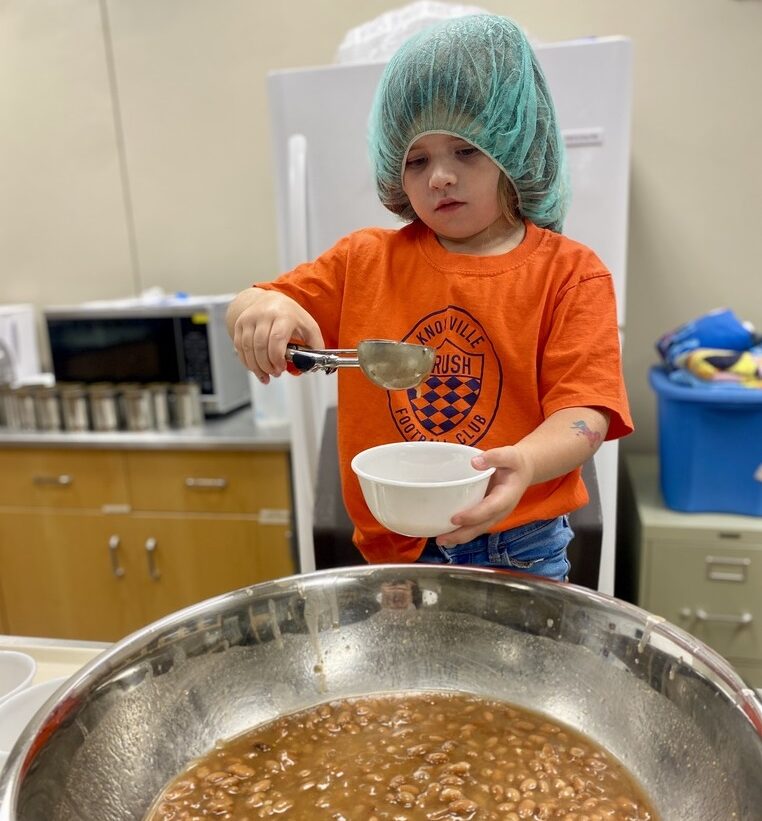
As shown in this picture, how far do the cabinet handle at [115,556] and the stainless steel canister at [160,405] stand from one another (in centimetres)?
38

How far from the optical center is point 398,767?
700 millimetres

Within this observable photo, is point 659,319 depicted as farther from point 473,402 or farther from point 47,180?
point 47,180

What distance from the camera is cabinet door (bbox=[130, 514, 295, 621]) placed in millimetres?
2148

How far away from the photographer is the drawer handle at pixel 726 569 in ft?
5.98

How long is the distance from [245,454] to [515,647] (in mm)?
1401

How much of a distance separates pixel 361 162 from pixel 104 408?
45.4 inches

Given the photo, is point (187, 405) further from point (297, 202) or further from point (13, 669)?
point (13, 669)

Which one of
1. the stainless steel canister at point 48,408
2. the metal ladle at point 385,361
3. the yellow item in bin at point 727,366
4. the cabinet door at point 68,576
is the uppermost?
the metal ladle at point 385,361

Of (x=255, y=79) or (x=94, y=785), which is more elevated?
(x=255, y=79)

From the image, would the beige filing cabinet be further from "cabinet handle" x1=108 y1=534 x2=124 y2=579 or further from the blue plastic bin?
"cabinet handle" x1=108 y1=534 x2=124 y2=579

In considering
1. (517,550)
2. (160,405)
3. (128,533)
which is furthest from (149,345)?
(517,550)

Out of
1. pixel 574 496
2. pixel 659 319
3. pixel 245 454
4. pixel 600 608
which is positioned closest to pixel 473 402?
pixel 574 496

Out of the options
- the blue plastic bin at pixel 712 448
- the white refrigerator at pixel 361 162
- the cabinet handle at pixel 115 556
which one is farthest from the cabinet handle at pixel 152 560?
the blue plastic bin at pixel 712 448

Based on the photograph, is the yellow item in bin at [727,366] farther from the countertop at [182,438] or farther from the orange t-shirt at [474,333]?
the countertop at [182,438]
